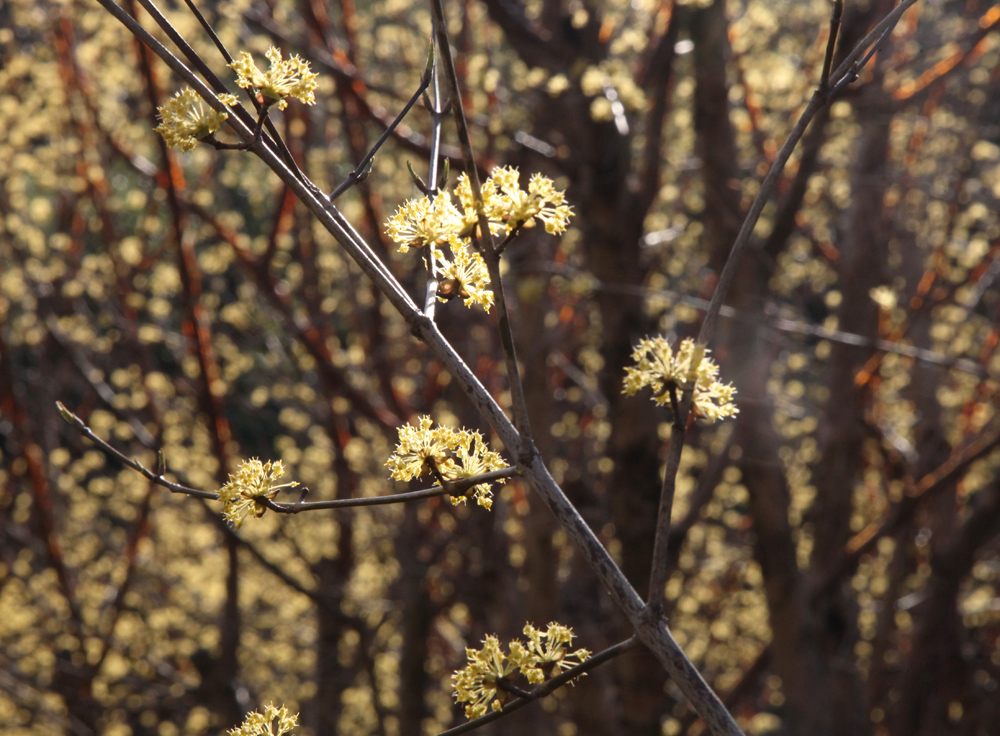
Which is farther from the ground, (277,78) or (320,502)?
(277,78)

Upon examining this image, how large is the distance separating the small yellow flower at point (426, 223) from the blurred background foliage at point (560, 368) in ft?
9.50

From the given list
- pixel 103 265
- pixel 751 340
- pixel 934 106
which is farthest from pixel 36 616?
pixel 934 106

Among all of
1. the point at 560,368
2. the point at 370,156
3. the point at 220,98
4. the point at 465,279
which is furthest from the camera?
the point at 560,368

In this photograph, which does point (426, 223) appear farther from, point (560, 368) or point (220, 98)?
point (560, 368)

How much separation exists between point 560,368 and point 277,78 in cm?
560

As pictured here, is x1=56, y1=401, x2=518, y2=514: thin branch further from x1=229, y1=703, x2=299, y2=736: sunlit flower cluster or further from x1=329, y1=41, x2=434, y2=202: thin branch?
x1=329, y1=41, x2=434, y2=202: thin branch

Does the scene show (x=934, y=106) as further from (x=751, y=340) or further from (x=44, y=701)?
(x=44, y=701)

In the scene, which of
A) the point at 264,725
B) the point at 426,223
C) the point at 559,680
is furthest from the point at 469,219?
the point at 264,725

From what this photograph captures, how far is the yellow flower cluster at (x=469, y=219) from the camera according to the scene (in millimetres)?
1115

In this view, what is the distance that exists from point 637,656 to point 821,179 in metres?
4.25

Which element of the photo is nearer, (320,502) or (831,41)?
(320,502)

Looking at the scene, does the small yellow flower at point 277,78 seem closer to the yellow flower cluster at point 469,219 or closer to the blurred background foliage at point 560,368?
the yellow flower cluster at point 469,219

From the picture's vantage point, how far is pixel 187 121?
1.17m

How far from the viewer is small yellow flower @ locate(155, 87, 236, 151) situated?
1.15m
